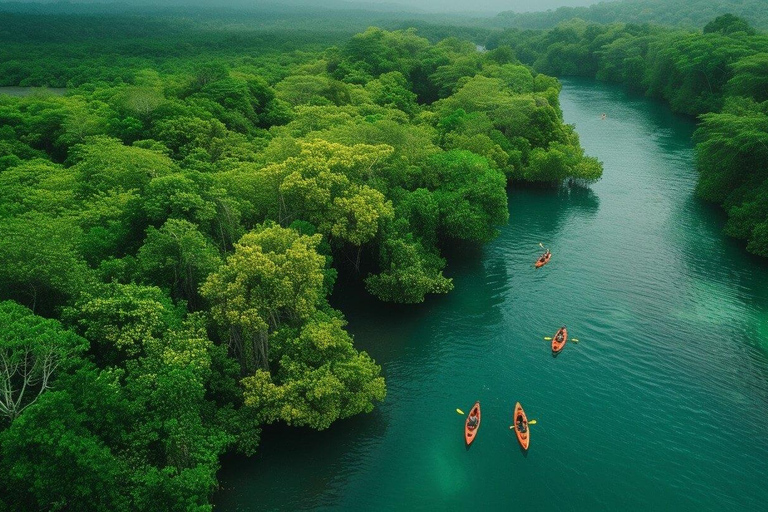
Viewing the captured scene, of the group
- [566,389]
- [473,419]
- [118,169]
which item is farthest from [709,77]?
[118,169]

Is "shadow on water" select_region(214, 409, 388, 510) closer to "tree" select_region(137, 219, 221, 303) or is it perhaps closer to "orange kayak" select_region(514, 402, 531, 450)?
"orange kayak" select_region(514, 402, 531, 450)

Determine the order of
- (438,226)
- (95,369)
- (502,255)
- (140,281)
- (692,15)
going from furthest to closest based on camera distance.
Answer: (692,15), (502,255), (438,226), (140,281), (95,369)

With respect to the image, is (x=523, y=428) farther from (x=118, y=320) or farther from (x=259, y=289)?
(x=118, y=320)

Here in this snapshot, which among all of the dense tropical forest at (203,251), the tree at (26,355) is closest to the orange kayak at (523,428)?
the dense tropical forest at (203,251)

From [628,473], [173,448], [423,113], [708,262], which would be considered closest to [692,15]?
[423,113]

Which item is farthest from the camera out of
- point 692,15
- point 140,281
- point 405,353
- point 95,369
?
point 692,15

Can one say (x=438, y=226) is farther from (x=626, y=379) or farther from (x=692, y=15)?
(x=692, y=15)
